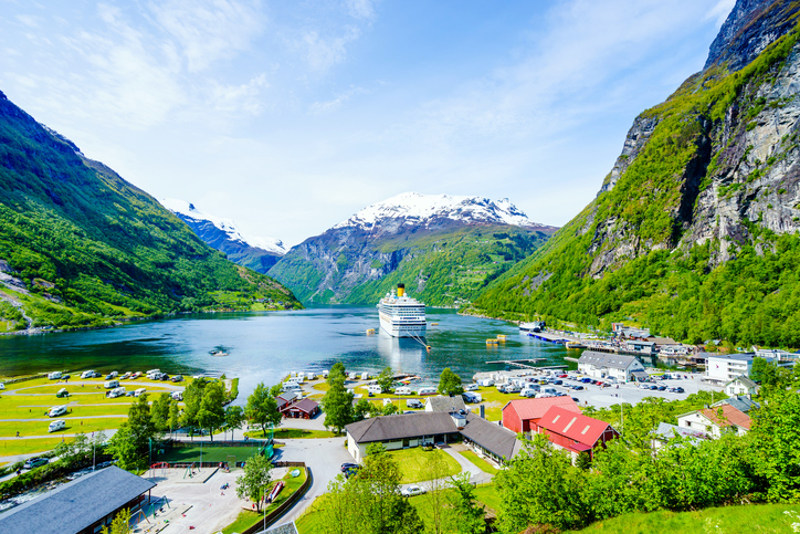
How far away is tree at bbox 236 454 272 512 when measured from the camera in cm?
2942

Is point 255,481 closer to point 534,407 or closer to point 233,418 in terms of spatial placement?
point 233,418

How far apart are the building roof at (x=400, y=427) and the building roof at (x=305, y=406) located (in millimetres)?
13868

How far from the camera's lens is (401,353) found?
11331 cm

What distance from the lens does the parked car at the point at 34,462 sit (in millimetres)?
35406

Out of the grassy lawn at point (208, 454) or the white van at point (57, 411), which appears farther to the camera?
the white van at point (57, 411)

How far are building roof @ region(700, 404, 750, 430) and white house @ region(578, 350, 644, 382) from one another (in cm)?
3712

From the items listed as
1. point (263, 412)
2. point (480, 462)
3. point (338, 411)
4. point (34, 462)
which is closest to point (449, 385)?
point (338, 411)

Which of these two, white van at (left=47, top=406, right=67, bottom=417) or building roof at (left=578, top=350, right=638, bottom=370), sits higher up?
white van at (left=47, top=406, right=67, bottom=417)

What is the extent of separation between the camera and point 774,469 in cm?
1888

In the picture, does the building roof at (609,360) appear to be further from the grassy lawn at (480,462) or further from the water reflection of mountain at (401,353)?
the grassy lawn at (480,462)

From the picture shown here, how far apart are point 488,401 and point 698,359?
69001 mm

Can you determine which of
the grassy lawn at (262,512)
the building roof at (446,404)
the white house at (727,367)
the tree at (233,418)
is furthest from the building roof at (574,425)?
the white house at (727,367)

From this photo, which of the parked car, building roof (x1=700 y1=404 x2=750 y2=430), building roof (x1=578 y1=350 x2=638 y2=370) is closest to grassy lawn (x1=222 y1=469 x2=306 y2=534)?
the parked car

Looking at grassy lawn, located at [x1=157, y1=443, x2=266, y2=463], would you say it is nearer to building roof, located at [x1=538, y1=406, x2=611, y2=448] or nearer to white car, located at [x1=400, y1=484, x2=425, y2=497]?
white car, located at [x1=400, y1=484, x2=425, y2=497]
